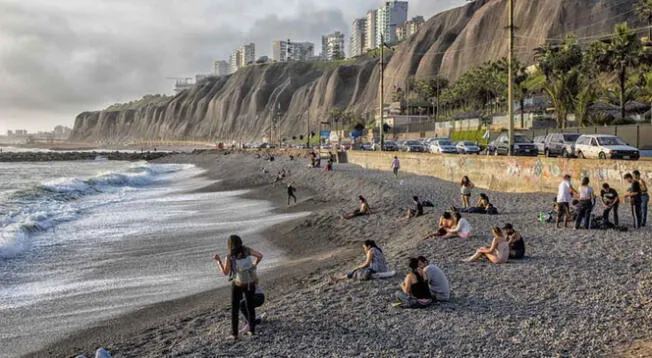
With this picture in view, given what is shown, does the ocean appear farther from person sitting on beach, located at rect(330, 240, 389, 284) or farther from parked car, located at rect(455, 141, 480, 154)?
parked car, located at rect(455, 141, 480, 154)

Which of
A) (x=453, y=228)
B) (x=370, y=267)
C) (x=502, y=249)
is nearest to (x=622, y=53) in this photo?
(x=453, y=228)

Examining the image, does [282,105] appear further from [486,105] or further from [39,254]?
[39,254]

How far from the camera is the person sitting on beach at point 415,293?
9094mm

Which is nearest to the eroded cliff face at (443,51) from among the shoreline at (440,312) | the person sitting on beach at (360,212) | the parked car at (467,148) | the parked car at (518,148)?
the parked car at (467,148)

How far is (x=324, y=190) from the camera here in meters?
33.3

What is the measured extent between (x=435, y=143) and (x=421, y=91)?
76886 mm

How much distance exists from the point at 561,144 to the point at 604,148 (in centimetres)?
526

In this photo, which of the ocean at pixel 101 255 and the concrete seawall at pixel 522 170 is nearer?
the ocean at pixel 101 255

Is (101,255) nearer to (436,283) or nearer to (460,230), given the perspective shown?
(460,230)

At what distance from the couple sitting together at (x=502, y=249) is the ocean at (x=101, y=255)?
5.58 meters

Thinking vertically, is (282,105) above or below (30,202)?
above

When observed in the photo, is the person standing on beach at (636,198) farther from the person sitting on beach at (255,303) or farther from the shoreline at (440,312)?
the person sitting on beach at (255,303)

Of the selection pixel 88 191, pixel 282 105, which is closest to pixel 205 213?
pixel 88 191

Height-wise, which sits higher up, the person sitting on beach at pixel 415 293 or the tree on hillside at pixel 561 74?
the tree on hillside at pixel 561 74
